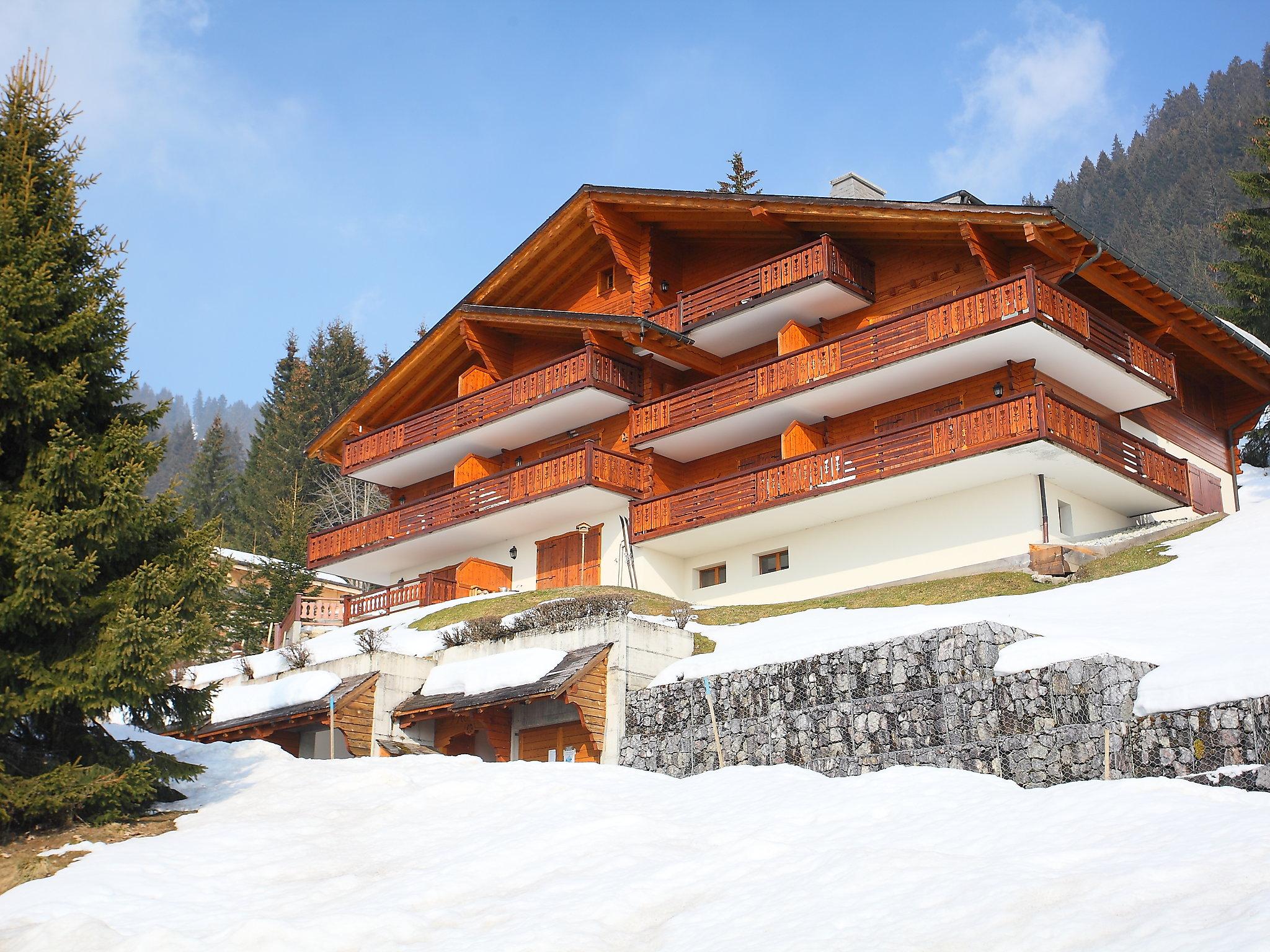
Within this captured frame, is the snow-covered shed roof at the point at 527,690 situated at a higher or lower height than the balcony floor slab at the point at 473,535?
lower

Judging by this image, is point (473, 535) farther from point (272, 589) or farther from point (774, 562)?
point (774, 562)

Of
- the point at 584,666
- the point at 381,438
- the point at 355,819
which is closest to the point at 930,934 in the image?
the point at 355,819

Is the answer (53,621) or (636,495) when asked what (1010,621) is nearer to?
(53,621)

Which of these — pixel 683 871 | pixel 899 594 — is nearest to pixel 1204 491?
pixel 899 594

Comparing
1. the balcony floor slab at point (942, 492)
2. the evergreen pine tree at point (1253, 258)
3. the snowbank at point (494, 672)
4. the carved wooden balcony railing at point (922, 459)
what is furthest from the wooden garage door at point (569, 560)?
the evergreen pine tree at point (1253, 258)

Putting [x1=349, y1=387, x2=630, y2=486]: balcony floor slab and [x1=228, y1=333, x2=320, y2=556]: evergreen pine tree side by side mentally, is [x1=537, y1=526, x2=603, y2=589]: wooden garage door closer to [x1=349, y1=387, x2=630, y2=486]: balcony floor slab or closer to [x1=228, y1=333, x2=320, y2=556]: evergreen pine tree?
[x1=349, y1=387, x2=630, y2=486]: balcony floor slab

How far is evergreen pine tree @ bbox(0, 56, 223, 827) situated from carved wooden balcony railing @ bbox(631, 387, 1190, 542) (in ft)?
45.7

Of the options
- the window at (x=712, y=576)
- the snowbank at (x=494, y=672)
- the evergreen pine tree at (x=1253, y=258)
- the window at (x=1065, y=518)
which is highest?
the evergreen pine tree at (x=1253, y=258)

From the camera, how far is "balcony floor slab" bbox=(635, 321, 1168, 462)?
2466cm

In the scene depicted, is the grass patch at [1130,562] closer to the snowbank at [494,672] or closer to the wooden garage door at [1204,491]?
the wooden garage door at [1204,491]

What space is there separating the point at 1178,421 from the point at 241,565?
106ft

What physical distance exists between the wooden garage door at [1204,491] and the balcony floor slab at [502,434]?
1286 cm

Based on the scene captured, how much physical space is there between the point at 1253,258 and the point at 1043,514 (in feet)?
63.3

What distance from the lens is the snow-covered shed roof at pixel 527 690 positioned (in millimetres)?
20094
